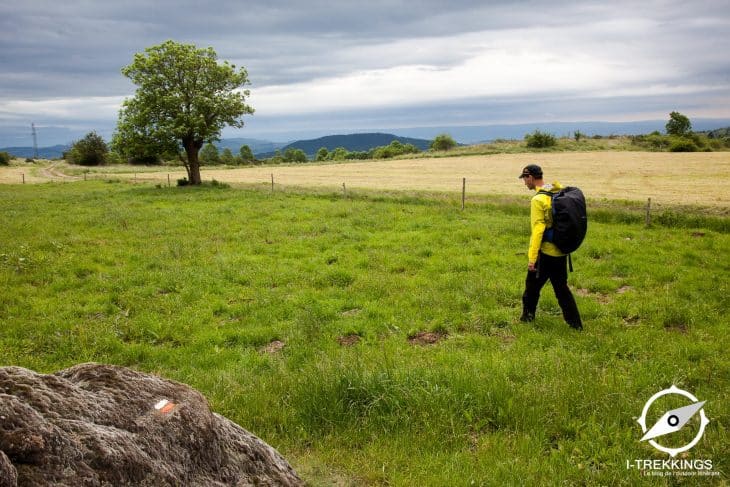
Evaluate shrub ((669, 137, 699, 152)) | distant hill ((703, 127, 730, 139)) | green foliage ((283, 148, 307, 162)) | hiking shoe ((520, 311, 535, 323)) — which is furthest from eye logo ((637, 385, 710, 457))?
green foliage ((283, 148, 307, 162))

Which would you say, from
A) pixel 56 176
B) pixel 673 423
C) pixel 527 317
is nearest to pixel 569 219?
pixel 527 317

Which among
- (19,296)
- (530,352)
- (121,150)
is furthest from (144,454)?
(121,150)

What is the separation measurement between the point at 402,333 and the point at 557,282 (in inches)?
119

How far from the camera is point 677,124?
97.8 meters

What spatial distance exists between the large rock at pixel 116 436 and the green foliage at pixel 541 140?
90703mm

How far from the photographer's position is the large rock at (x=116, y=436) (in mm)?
2363

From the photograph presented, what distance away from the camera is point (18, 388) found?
265 cm

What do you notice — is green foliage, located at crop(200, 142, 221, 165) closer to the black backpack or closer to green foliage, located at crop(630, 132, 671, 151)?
green foliage, located at crop(630, 132, 671, 151)

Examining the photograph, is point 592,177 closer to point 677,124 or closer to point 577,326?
point 577,326

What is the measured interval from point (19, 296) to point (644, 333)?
13617mm

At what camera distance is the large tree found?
38688 millimetres

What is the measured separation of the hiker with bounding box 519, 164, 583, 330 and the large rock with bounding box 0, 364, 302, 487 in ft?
20.8

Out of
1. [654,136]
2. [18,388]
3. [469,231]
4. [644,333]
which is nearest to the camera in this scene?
[18,388]

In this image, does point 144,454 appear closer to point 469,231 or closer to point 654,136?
point 469,231
